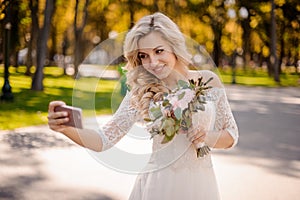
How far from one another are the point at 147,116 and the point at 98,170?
18.3ft

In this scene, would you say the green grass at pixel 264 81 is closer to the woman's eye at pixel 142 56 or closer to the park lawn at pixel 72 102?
the park lawn at pixel 72 102

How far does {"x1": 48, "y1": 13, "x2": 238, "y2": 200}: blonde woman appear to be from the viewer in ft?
7.96

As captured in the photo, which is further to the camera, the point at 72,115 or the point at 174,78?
the point at 174,78

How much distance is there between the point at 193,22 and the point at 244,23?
469 cm

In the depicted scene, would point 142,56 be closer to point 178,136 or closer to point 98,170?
point 178,136

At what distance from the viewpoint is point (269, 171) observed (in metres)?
7.95

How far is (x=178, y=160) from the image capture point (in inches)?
106

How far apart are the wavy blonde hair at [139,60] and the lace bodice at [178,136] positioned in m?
0.13

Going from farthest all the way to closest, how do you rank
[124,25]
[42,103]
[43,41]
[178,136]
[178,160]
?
[124,25], [43,41], [42,103], [178,160], [178,136]

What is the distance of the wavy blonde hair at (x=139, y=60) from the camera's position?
2412 mm

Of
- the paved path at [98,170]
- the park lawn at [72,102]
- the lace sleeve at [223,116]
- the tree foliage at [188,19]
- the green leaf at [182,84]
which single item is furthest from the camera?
the tree foliage at [188,19]

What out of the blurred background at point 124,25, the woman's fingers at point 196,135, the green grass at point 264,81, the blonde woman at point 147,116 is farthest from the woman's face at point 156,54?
the green grass at point 264,81

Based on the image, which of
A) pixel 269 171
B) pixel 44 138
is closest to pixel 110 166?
pixel 269 171

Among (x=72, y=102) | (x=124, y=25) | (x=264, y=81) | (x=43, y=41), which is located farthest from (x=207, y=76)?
(x=124, y=25)
